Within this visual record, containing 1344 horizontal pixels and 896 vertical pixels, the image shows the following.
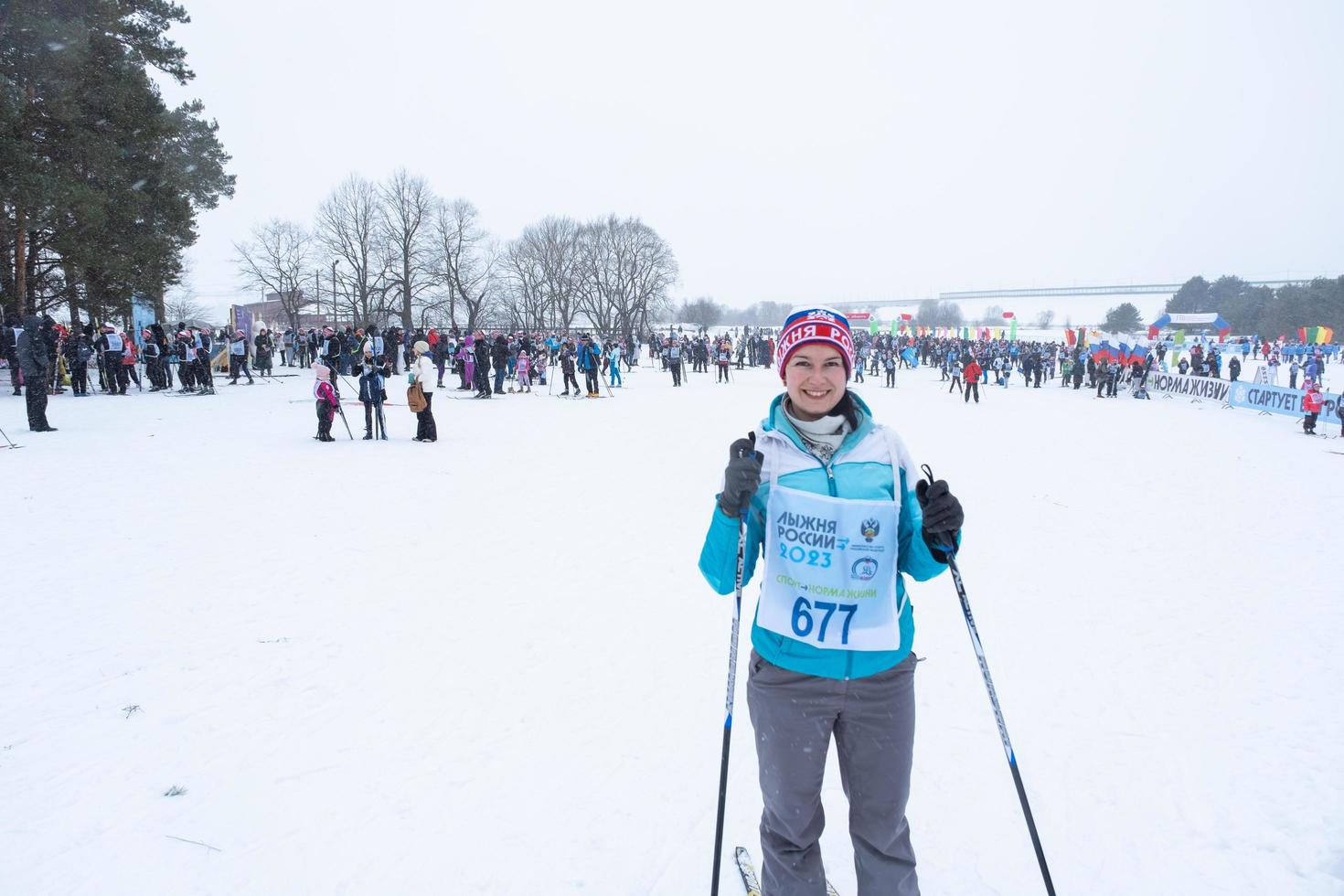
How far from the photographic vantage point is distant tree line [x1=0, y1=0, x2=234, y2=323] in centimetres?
1644

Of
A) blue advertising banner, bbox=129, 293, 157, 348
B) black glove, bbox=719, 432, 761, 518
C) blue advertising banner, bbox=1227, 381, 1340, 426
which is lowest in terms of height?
blue advertising banner, bbox=1227, 381, 1340, 426

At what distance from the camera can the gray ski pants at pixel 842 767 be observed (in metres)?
2.07

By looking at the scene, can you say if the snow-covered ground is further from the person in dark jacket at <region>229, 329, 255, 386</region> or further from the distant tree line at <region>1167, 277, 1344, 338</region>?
the distant tree line at <region>1167, 277, 1344, 338</region>

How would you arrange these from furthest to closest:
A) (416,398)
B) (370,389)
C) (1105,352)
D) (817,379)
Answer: (1105,352)
(370,389)
(416,398)
(817,379)

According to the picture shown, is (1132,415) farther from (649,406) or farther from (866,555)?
(866,555)

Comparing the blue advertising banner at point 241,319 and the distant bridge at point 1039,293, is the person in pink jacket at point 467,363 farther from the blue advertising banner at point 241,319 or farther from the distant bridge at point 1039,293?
the distant bridge at point 1039,293

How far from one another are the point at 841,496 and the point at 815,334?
1.73 feet

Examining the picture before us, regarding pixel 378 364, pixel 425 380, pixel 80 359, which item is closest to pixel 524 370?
pixel 378 364

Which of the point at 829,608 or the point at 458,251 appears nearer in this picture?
the point at 829,608

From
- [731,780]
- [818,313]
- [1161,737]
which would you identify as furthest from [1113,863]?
[818,313]

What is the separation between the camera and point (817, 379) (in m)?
2.18

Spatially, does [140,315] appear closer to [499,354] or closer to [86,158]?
[86,158]

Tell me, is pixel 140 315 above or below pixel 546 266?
below

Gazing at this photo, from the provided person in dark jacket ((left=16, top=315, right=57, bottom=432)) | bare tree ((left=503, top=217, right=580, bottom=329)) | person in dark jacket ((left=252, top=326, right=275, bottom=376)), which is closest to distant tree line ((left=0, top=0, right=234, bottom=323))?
person in dark jacket ((left=252, top=326, right=275, bottom=376))
